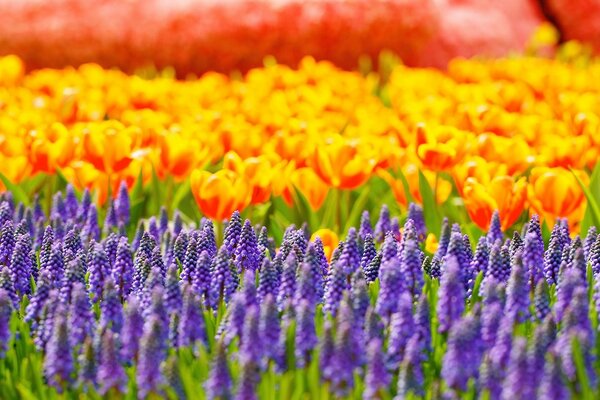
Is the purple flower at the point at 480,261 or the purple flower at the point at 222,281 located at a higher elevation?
the purple flower at the point at 480,261

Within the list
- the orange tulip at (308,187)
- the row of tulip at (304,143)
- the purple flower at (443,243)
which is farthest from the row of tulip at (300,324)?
the orange tulip at (308,187)

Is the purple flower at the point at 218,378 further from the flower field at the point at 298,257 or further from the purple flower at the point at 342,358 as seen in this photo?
the purple flower at the point at 342,358

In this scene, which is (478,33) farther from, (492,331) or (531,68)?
(492,331)

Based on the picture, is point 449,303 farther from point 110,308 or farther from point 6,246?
point 6,246

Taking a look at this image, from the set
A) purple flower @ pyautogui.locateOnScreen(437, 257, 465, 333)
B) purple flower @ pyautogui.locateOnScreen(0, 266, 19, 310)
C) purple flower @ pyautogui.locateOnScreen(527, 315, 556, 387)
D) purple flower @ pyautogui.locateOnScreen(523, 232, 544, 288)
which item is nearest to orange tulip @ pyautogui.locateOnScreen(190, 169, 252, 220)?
purple flower @ pyautogui.locateOnScreen(0, 266, 19, 310)

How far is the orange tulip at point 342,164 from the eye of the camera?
15.1ft

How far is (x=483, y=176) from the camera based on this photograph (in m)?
4.47

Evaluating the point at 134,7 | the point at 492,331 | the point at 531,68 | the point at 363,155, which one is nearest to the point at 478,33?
the point at 531,68

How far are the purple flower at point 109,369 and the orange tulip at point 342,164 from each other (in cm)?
214

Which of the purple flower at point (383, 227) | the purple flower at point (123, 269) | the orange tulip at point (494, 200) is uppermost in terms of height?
the orange tulip at point (494, 200)

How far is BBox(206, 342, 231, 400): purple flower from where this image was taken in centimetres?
245

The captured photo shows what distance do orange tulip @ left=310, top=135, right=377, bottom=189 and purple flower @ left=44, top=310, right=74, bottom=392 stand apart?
2105mm

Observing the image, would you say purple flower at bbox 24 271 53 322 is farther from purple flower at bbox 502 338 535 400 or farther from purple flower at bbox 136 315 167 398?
purple flower at bbox 502 338 535 400

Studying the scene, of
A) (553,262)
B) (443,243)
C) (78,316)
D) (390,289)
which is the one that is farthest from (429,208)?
(78,316)
